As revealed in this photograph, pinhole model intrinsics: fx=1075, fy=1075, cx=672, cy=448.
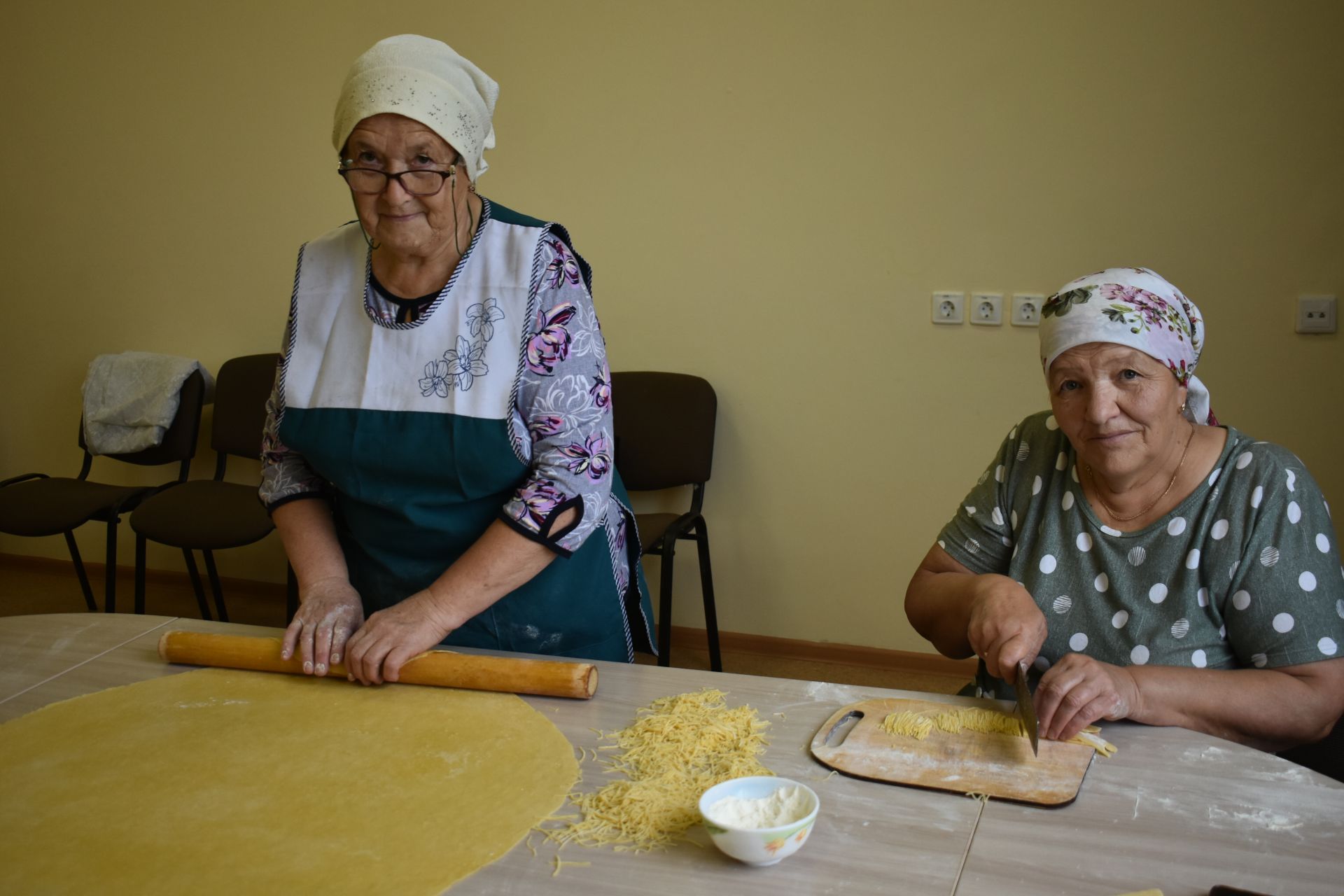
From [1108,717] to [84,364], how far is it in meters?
4.47

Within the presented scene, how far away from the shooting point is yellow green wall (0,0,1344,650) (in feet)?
10.1

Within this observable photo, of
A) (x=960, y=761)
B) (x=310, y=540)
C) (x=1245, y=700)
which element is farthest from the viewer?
(x=310, y=540)

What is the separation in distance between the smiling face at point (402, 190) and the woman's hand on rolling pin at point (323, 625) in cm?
58

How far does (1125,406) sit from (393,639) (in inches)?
45.5

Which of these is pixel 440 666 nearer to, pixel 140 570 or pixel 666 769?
pixel 666 769

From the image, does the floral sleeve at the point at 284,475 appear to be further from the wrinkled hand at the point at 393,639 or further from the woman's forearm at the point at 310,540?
the wrinkled hand at the point at 393,639

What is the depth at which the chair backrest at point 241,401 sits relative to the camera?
13.5ft

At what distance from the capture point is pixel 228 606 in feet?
14.9

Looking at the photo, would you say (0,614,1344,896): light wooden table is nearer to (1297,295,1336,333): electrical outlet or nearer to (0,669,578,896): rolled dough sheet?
(0,669,578,896): rolled dough sheet

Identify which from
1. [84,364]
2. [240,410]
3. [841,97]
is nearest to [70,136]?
[84,364]

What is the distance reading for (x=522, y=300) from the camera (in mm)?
1729

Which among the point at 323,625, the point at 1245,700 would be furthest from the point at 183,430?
the point at 1245,700

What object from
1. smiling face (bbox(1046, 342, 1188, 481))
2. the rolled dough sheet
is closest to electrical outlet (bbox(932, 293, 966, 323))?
smiling face (bbox(1046, 342, 1188, 481))

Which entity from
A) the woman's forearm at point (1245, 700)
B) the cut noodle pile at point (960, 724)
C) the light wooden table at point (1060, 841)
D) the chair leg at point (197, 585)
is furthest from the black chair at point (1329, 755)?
the chair leg at point (197, 585)
